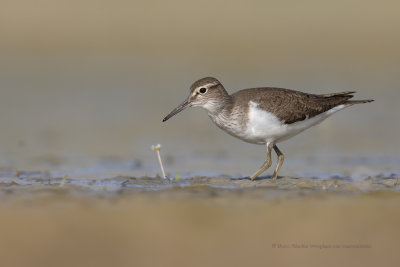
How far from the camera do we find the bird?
11.7 metres

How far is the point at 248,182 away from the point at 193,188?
1.06 m

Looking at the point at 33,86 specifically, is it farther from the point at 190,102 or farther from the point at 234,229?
the point at 234,229

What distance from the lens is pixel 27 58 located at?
87.0 ft

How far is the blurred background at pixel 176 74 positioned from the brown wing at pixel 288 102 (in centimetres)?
133

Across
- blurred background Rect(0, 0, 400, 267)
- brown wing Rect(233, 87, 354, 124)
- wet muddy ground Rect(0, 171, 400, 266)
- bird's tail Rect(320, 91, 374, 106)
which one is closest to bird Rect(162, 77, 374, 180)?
brown wing Rect(233, 87, 354, 124)

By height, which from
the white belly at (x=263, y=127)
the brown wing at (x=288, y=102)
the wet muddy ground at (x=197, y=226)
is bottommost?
the wet muddy ground at (x=197, y=226)

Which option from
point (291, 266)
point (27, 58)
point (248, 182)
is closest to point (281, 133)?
point (248, 182)

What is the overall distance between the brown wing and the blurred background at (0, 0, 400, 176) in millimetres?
1329

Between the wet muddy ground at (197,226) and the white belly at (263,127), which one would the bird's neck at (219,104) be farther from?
the wet muddy ground at (197,226)

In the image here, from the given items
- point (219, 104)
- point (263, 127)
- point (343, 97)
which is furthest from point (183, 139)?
point (263, 127)

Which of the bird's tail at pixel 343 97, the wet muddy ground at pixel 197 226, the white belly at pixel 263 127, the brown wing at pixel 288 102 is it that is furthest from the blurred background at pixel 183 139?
the bird's tail at pixel 343 97

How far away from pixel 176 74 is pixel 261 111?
12.4 metres

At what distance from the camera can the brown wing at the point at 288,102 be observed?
11.9 meters

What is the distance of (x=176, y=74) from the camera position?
24.0 m
